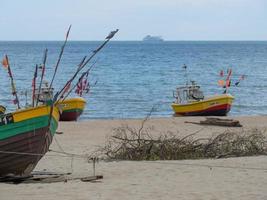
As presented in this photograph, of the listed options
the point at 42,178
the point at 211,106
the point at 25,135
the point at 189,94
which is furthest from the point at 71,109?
the point at 25,135

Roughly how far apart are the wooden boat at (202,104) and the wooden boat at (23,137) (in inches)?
665

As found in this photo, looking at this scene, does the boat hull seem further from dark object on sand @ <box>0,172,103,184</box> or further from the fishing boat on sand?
the fishing boat on sand

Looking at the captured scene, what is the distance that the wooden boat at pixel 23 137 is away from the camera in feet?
35.9

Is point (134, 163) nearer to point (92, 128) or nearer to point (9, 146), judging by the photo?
point (9, 146)

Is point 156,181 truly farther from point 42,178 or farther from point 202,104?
point 202,104

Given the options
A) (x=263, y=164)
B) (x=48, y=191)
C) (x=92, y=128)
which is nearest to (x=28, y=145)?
(x=48, y=191)

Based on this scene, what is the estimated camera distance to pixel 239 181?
427 inches

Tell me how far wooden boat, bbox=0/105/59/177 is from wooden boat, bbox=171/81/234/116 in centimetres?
1689

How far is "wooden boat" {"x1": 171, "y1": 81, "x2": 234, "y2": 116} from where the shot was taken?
2780cm

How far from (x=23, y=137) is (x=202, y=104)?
56.9 ft

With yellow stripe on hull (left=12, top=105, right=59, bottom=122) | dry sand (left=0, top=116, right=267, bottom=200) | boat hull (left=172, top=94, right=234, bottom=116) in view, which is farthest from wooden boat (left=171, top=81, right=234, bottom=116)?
yellow stripe on hull (left=12, top=105, right=59, bottom=122)

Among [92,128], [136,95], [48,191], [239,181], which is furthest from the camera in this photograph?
[136,95]

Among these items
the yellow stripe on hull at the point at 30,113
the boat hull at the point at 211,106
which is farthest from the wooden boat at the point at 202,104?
the yellow stripe on hull at the point at 30,113

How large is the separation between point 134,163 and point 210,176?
7.38 feet
